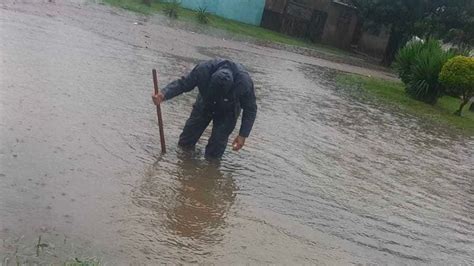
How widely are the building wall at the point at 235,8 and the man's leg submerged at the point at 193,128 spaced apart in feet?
71.8

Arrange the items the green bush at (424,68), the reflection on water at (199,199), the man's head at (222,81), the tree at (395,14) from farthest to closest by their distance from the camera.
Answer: the tree at (395,14) < the green bush at (424,68) < the man's head at (222,81) < the reflection on water at (199,199)

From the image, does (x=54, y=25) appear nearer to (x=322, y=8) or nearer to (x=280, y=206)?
(x=280, y=206)

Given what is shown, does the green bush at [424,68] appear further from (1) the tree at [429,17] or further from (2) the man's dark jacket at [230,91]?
(2) the man's dark jacket at [230,91]

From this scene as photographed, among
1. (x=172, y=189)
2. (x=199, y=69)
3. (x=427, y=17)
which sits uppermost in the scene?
(x=427, y=17)

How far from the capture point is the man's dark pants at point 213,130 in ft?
22.2

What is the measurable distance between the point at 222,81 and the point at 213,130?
82 centimetres

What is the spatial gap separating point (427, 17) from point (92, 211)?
22.8 metres

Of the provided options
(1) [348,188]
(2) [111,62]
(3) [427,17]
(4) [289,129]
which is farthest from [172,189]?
(3) [427,17]

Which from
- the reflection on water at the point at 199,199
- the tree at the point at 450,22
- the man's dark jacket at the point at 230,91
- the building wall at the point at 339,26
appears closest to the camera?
the reflection on water at the point at 199,199

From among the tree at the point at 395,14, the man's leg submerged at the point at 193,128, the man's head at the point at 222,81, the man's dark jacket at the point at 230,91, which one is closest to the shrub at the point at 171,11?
the tree at the point at 395,14

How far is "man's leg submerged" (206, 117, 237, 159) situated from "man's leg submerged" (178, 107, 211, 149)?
0.16 metres

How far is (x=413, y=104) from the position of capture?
15.4 meters

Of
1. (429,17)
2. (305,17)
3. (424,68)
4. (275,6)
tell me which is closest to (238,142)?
(424,68)

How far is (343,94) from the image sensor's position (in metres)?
14.7
